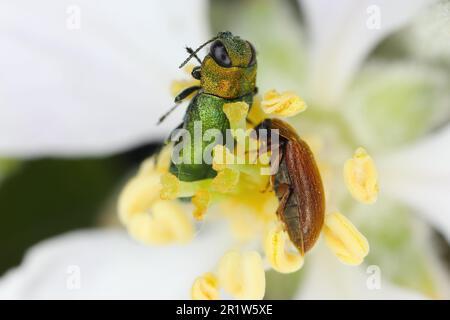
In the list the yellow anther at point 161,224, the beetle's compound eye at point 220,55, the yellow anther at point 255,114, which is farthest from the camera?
the yellow anther at point 161,224

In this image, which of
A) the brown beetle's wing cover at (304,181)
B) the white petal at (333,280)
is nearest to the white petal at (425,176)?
the white petal at (333,280)

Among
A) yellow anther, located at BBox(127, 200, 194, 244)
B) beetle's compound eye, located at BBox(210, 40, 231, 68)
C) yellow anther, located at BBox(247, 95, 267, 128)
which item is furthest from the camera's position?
yellow anther, located at BBox(127, 200, 194, 244)

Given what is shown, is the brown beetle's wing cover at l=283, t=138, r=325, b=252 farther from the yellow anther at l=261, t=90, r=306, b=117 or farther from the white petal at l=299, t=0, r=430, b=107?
the white petal at l=299, t=0, r=430, b=107

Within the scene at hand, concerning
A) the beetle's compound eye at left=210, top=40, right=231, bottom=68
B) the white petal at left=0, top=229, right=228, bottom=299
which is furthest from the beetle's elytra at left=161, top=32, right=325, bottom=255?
the white petal at left=0, top=229, right=228, bottom=299

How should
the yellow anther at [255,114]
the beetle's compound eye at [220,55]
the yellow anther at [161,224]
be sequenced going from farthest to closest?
the yellow anther at [161,224]
the yellow anther at [255,114]
the beetle's compound eye at [220,55]

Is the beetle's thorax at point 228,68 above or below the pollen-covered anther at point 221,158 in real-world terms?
above

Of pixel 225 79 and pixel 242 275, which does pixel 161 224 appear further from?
pixel 225 79

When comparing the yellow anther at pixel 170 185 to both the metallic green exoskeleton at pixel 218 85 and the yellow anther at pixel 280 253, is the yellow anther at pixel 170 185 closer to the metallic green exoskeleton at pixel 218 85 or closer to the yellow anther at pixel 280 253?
the metallic green exoskeleton at pixel 218 85
